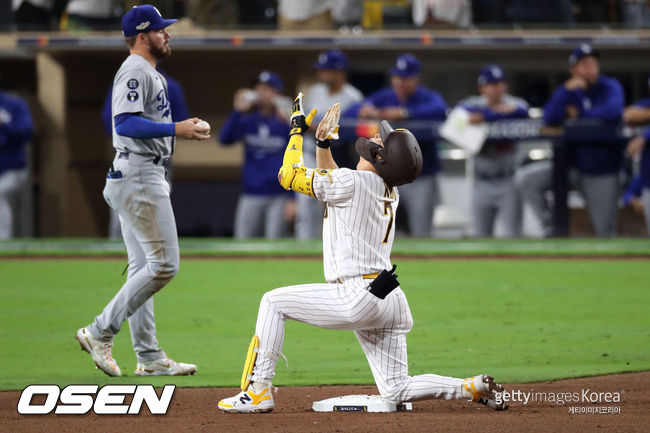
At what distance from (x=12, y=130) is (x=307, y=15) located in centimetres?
A: 478

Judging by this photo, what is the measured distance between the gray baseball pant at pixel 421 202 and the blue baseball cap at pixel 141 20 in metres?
6.18

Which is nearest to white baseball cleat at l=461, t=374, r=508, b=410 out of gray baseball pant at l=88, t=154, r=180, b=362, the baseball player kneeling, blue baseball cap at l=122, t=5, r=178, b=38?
the baseball player kneeling

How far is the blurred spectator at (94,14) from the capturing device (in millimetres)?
15398

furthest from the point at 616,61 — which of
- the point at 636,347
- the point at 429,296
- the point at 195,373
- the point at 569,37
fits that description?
the point at 195,373

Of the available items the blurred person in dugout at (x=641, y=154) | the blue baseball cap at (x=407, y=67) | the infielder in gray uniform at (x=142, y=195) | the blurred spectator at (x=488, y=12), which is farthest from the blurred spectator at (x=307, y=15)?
the infielder in gray uniform at (x=142, y=195)

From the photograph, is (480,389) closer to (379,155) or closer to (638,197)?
(379,155)

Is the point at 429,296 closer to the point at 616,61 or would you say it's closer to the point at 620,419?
the point at 620,419

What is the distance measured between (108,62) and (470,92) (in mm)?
5641

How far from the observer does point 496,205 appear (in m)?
12.2

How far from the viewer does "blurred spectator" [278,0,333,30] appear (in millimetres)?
15430

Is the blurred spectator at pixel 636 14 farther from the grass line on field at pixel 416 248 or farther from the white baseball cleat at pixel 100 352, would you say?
the white baseball cleat at pixel 100 352

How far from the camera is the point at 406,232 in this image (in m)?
12.5

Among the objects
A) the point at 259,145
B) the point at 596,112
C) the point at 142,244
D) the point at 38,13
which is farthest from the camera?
the point at 38,13

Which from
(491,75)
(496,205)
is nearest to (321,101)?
(491,75)
